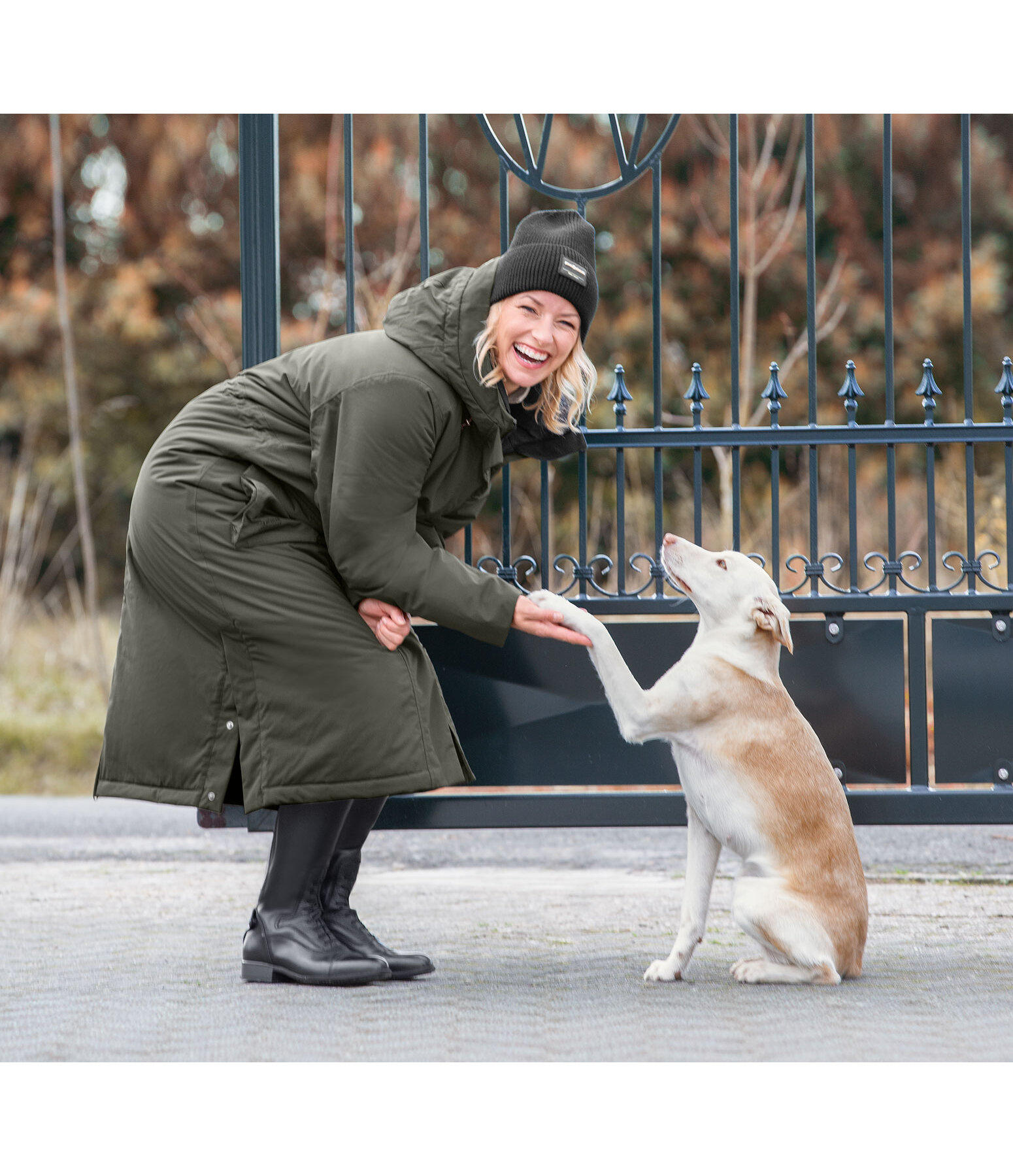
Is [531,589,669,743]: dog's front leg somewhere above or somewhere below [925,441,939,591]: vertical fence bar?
below

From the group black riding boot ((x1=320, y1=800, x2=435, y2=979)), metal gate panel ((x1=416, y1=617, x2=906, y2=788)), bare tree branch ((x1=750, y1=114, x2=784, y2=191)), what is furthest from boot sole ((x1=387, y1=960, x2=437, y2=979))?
bare tree branch ((x1=750, y1=114, x2=784, y2=191))

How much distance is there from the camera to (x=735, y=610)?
3586 mm

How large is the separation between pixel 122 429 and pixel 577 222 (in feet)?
29.5

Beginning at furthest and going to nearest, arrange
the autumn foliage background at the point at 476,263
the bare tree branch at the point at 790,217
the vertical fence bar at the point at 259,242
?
the autumn foliage background at the point at 476,263 < the bare tree branch at the point at 790,217 < the vertical fence bar at the point at 259,242

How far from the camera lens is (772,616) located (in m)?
3.53

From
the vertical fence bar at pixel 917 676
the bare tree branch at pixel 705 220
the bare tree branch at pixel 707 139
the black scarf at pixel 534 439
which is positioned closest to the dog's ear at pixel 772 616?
the black scarf at pixel 534 439

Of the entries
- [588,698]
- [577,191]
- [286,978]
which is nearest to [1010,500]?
[588,698]

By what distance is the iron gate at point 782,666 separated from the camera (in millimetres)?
4238

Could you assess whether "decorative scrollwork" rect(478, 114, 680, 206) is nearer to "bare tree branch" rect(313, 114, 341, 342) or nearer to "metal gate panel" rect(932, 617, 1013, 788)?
"metal gate panel" rect(932, 617, 1013, 788)

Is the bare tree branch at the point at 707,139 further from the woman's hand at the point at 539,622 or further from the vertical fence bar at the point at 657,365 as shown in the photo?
the woman's hand at the point at 539,622

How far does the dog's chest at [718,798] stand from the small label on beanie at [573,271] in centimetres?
129

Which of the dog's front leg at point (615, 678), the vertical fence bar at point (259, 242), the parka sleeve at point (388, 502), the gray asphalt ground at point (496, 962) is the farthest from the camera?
the vertical fence bar at point (259, 242)

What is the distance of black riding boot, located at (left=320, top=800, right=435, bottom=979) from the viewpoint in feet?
12.0

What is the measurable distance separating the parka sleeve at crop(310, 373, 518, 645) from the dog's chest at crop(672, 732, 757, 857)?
0.66m
